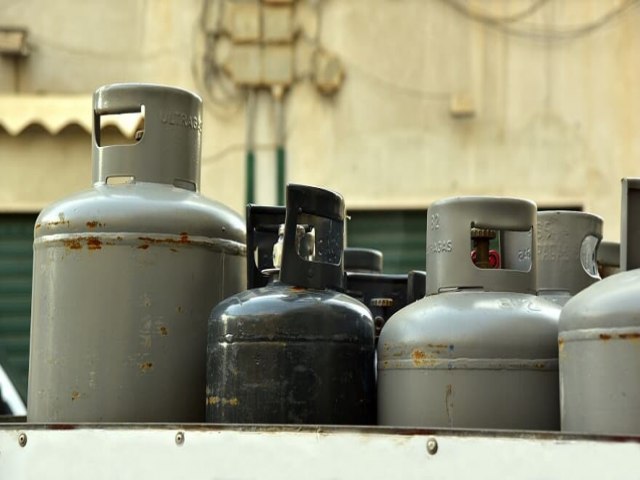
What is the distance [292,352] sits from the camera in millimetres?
2236

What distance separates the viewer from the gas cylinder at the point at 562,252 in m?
2.75

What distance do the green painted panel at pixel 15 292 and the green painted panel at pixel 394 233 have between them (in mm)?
2103

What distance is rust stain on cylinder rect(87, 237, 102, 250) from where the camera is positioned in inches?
98.3

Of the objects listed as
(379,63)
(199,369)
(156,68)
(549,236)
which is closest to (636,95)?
(379,63)

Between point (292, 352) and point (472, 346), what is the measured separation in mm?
342

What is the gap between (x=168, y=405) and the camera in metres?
2.48

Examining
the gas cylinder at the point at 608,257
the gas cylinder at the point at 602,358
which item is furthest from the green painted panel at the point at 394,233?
the gas cylinder at the point at 602,358

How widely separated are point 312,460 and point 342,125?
5.66 meters

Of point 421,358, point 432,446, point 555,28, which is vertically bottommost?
point 432,446

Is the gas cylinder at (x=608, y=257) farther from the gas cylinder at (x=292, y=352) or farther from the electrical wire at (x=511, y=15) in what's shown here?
the electrical wire at (x=511, y=15)

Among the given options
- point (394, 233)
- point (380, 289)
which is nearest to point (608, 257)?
point (380, 289)

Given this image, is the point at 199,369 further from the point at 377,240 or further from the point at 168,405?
the point at 377,240

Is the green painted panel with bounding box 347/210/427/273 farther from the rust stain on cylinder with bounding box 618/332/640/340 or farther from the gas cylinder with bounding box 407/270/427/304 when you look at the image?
the rust stain on cylinder with bounding box 618/332/640/340

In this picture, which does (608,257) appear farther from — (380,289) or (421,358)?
(421,358)
